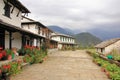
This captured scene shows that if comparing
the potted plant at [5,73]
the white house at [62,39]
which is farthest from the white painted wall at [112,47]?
the white house at [62,39]

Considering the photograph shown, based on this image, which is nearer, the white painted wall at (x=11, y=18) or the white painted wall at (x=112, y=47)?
the white painted wall at (x=11, y=18)

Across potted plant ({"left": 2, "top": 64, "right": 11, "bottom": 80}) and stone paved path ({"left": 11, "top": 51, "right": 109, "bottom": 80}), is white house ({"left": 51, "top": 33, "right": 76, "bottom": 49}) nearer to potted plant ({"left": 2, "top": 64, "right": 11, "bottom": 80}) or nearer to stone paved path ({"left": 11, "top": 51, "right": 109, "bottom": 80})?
stone paved path ({"left": 11, "top": 51, "right": 109, "bottom": 80})

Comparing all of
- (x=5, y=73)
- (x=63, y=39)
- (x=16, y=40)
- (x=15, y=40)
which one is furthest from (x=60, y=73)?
(x=63, y=39)

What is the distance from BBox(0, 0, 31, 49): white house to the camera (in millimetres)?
18250

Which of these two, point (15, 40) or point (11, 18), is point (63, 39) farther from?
point (11, 18)

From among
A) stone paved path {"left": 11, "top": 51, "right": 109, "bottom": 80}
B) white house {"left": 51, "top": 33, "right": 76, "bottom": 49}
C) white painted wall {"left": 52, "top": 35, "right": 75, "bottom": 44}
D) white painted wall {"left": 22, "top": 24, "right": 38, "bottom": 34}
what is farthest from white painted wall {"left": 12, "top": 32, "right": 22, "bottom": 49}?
white painted wall {"left": 52, "top": 35, "right": 75, "bottom": 44}

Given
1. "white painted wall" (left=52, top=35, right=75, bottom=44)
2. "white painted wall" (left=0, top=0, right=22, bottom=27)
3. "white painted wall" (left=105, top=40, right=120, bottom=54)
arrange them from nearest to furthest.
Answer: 1. "white painted wall" (left=0, top=0, right=22, bottom=27)
2. "white painted wall" (left=105, top=40, right=120, bottom=54)
3. "white painted wall" (left=52, top=35, right=75, bottom=44)

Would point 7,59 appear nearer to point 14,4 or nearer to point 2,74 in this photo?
point 2,74

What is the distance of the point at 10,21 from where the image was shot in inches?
851

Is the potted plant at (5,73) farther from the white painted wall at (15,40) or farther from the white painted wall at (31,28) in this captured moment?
the white painted wall at (31,28)

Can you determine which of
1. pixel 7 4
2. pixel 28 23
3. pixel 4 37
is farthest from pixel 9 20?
pixel 28 23

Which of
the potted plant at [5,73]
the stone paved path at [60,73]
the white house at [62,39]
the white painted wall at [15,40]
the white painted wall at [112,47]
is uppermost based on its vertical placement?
the white house at [62,39]

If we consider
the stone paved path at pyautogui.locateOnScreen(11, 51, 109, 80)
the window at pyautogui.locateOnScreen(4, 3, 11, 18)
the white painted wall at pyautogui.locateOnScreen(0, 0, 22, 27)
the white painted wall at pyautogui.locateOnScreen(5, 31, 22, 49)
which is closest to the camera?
the stone paved path at pyautogui.locateOnScreen(11, 51, 109, 80)

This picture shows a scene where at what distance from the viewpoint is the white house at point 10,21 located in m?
18.2
